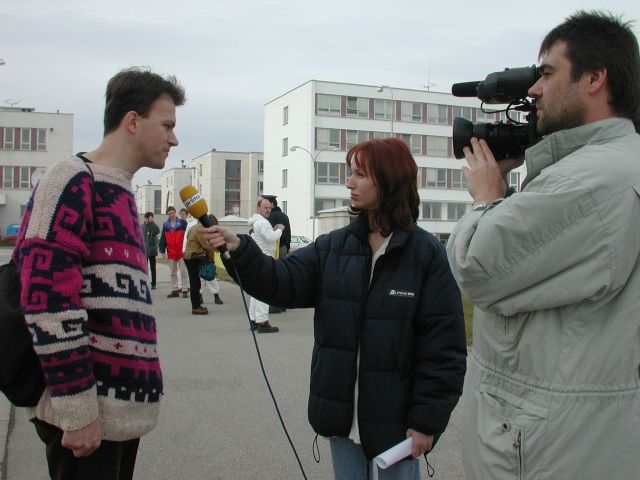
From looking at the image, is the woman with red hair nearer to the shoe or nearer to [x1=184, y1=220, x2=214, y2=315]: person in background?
the shoe

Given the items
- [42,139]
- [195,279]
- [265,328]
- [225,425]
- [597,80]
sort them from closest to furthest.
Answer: [597,80], [225,425], [265,328], [195,279], [42,139]

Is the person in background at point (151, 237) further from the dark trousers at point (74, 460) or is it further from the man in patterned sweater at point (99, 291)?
the dark trousers at point (74, 460)

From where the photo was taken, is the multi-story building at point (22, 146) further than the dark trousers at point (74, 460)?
Yes

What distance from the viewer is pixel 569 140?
6.39 feet

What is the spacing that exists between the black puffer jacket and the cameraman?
659 mm

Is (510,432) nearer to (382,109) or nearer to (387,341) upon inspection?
(387,341)

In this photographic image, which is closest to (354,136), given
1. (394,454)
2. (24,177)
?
(24,177)

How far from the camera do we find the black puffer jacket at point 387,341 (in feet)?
8.67

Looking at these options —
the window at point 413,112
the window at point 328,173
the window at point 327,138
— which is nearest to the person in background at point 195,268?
the window at point 328,173

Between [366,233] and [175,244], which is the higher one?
[366,233]

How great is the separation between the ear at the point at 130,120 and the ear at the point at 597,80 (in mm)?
1690

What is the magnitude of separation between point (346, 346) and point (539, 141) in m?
1.17

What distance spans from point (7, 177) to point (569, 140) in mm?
66679

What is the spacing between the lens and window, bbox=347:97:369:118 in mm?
61562
